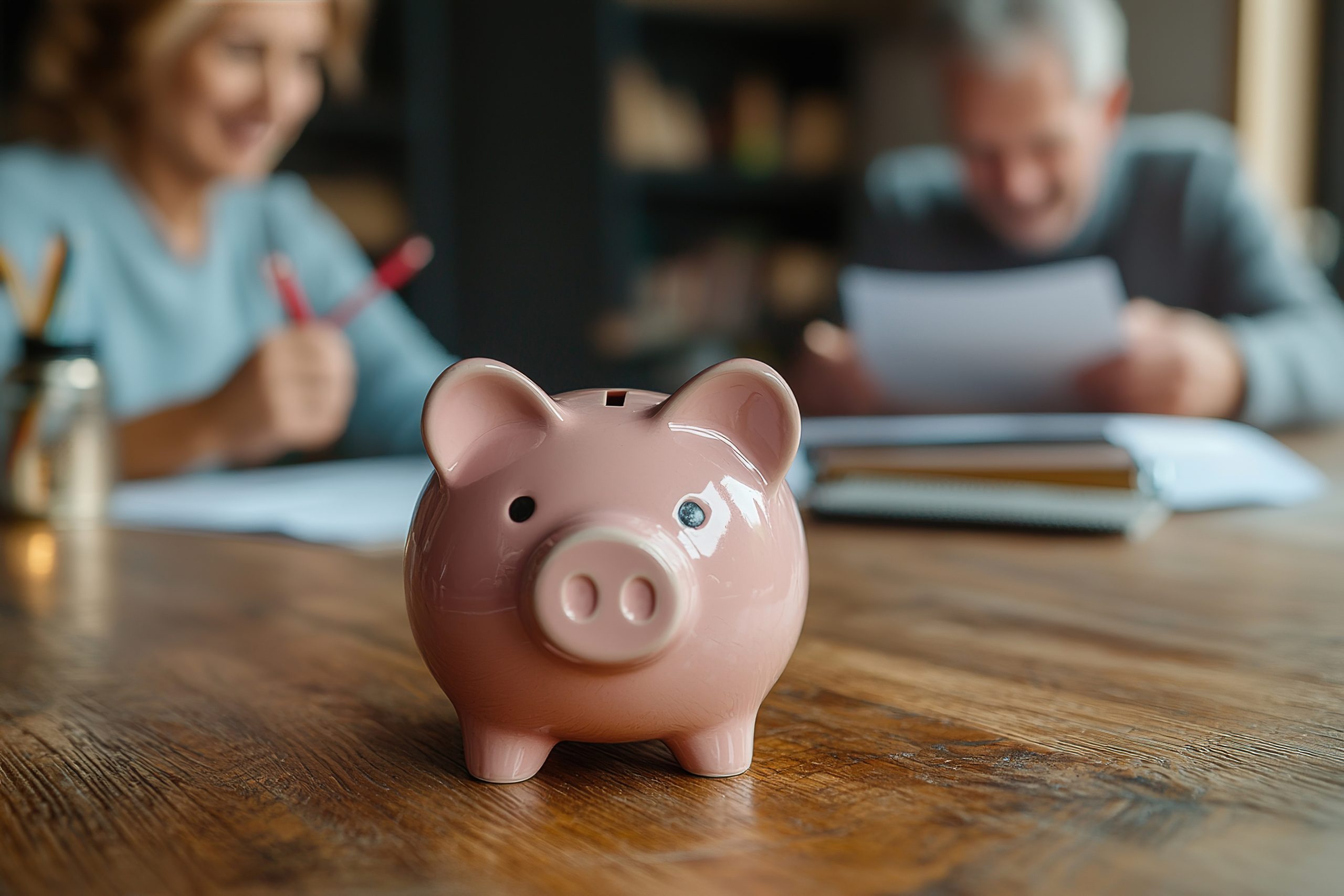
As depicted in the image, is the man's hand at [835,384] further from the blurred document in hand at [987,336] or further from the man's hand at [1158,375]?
the man's hand at [1158,375]

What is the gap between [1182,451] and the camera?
1090 millimetres

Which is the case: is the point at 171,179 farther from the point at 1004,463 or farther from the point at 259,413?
the point at 1004,463

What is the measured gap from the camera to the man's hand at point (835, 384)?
175cm

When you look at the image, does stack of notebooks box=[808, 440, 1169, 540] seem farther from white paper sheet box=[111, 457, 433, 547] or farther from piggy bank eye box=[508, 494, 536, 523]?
piggy bank eye box=[508, 494, 536, 523]

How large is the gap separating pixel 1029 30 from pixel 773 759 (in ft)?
6.74

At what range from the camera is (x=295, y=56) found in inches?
73.2

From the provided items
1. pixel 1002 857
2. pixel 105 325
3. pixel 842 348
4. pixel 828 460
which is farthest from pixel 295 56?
pixel 1002 857

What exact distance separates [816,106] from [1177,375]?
83.5 inches

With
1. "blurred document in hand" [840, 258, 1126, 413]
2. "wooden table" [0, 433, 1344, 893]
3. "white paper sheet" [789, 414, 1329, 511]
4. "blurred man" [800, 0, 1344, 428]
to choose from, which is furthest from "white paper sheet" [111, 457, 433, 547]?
"blurred man" [800, 0, 1344, 428]

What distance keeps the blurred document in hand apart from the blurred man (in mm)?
63

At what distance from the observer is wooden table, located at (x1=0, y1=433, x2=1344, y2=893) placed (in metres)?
0.32

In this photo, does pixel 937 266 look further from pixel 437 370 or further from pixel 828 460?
pixel 828 460

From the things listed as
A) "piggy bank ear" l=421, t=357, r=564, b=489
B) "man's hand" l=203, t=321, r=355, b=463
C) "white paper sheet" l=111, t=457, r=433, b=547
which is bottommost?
"white paper sheet" l=111, t=457, r=433, b=547

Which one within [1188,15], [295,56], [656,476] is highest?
[1188,15]
